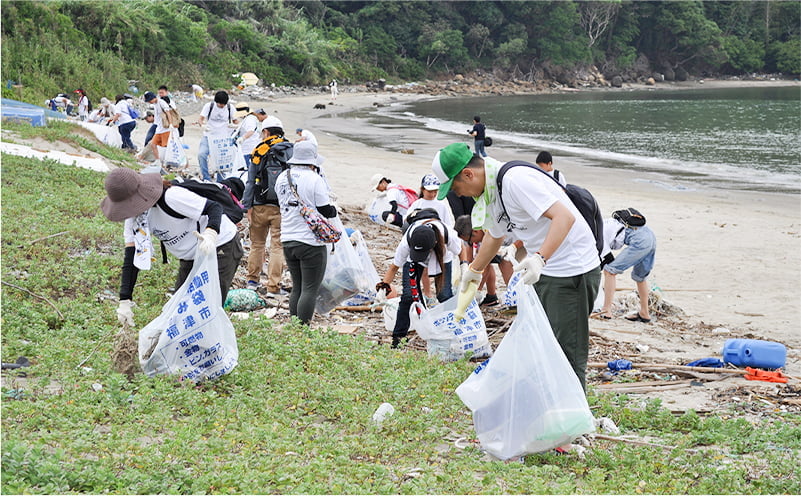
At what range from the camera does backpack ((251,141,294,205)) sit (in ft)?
23.7

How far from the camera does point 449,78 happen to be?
230ft

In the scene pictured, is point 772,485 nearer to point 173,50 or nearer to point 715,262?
point 715,262

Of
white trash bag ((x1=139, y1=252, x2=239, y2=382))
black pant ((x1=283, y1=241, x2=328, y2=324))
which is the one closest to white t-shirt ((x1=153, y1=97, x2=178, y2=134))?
black pant ((x1=283, y1=241, x2=328, y2=324))

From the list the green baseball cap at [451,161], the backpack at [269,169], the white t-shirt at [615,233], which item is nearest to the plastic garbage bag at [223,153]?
the backpack at [269,169]

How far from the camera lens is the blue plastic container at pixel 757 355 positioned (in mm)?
6016

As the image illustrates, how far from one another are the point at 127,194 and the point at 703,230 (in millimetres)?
10924

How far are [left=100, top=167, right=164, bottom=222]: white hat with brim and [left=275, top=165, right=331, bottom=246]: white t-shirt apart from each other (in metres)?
1.46

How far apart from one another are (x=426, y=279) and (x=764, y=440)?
3.19m

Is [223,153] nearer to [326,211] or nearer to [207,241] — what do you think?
[326,211]

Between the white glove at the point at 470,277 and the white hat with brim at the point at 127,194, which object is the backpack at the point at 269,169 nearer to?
the white hat with brim at the point at 127,194

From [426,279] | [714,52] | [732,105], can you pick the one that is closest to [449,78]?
[732,105]

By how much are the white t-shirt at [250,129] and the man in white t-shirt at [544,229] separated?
663cm

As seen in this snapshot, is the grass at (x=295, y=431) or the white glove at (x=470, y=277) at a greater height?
the white glove at (x=470, y=277)

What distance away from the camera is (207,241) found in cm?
454
